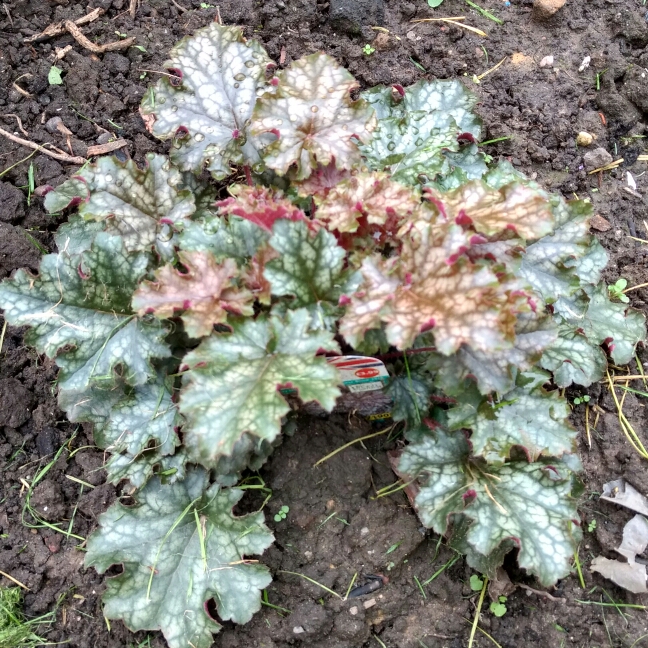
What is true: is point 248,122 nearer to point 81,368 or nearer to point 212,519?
point 81,368

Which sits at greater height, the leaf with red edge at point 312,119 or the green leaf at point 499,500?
the leaf with red edge at point 312,119

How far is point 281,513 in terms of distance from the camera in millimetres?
2633

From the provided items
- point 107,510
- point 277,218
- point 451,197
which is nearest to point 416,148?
point 451,197

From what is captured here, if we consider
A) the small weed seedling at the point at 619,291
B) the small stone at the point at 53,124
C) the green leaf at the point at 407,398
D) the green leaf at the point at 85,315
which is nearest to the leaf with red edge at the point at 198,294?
the green leaf at the point at 85,315

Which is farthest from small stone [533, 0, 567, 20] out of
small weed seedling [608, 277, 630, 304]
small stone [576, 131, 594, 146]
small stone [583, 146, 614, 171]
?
Result: small weed seedling [608, 277, 630, 304]

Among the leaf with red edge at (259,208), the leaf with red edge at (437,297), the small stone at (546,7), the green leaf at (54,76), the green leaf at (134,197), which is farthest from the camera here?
the small stone at (546,7)

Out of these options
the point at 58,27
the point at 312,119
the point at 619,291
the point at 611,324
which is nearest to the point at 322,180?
the point at 312,119

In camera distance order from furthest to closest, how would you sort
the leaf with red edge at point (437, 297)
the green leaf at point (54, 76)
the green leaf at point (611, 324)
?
the green leaf at point (54, 76) → the green leaf at point (611, 324) → the leaf with red edge at point (437, 297)

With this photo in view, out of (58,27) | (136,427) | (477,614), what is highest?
(58,27)

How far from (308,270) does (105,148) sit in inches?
62.9

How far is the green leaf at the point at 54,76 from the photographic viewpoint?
332 cm

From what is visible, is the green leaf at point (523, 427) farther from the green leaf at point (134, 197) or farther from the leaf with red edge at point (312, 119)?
the green leaf at point (134, 197)

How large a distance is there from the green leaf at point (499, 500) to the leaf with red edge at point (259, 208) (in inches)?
38.1

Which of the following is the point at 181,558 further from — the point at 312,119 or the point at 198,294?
the point at 312,119
